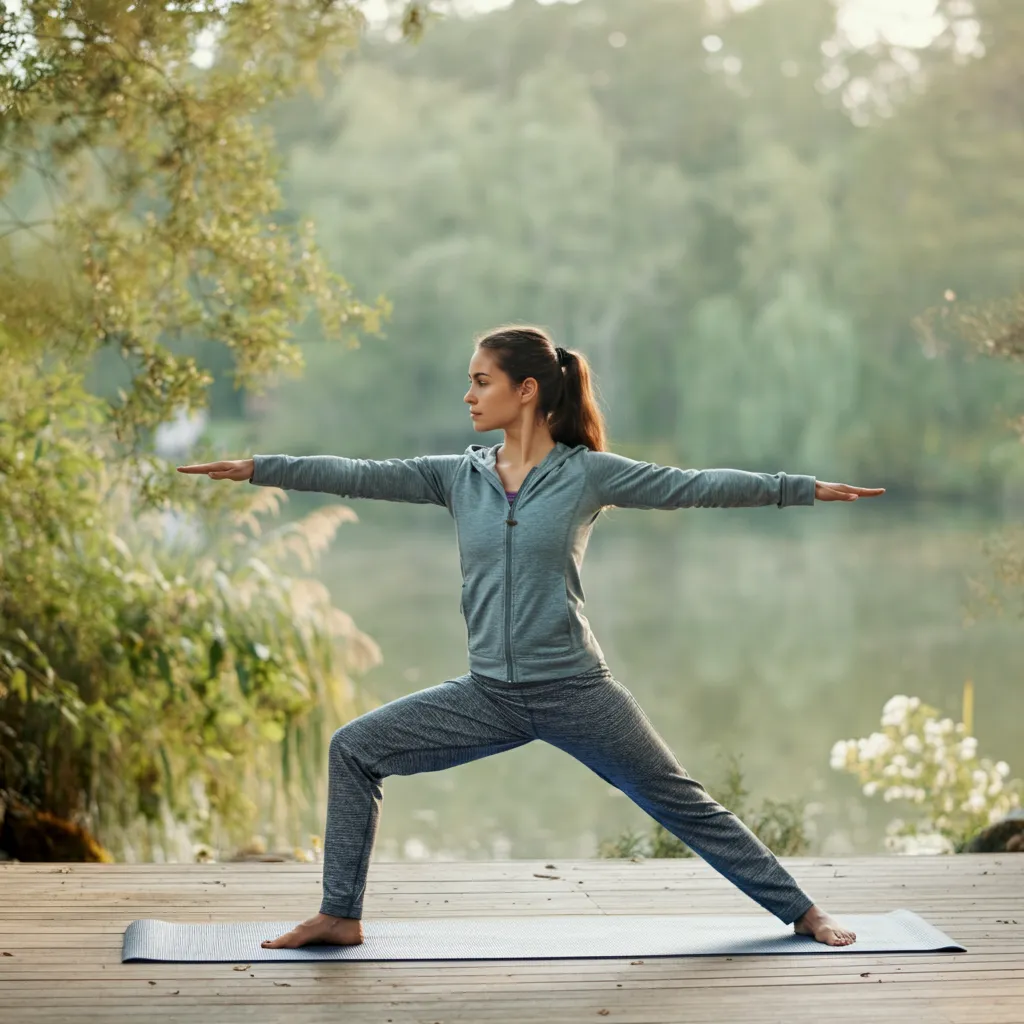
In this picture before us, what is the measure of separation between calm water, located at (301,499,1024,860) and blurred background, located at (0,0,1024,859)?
25 mm

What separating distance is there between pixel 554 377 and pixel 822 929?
120 centimetres

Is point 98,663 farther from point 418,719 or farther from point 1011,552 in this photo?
point 1011,552

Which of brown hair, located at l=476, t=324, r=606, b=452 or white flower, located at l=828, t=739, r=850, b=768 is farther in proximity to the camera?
white flower, located at l=828, t=739, r=850, b=768

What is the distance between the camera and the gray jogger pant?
108 inches

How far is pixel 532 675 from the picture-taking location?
2725 mm

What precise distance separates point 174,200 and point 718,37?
20.7 ft

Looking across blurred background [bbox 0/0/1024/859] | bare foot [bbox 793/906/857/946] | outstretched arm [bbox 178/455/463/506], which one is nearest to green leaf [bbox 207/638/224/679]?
outstretched arm [bbox 178/455/463/506]

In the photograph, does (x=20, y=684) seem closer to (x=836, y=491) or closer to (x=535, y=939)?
(x=535, y=939)

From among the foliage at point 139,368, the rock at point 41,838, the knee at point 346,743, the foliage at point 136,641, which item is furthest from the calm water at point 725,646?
the knee at point 346,743

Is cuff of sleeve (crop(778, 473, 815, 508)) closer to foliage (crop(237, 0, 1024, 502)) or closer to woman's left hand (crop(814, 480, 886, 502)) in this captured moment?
woman's left hand (crop(814, 480, 886, 502))

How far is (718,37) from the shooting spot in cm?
984

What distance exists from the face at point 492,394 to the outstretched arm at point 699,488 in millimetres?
187

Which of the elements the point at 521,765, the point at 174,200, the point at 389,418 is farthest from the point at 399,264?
the point at 174,200

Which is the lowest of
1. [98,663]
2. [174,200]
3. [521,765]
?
[521,765]
